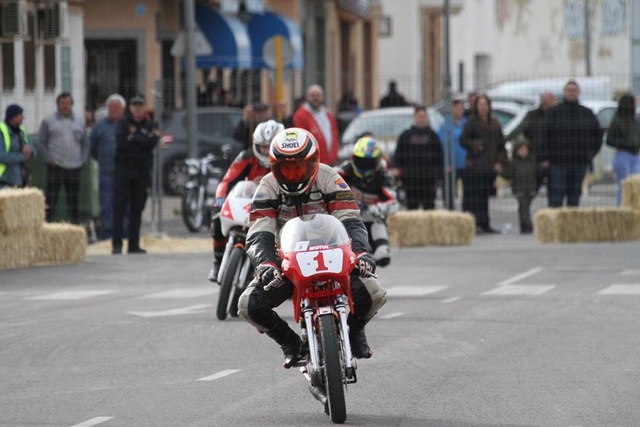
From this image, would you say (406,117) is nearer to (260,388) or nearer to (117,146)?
(117,146)

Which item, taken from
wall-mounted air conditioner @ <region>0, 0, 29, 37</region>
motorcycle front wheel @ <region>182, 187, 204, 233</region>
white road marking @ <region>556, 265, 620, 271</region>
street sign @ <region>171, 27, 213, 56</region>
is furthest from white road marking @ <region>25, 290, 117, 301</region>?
street sign @ <region>171, 27, 213, 56</region>

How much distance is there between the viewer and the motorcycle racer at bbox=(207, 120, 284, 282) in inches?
551

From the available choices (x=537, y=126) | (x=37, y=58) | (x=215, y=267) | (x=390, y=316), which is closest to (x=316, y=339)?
(x=390, y=316)

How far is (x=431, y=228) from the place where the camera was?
897 inches

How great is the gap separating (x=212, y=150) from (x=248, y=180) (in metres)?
16.1

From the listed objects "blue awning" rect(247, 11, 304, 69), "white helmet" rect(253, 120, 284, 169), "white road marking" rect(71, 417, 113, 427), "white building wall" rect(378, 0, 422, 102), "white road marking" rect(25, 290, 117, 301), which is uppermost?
"white building wall" rect(378, 0, 422, 102)

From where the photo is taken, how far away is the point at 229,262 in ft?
45.2

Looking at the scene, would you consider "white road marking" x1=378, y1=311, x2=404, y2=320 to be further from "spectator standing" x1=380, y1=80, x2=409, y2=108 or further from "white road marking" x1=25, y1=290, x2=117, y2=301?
"spectator standing" x1=380, y1=80, x2=409, y2=108

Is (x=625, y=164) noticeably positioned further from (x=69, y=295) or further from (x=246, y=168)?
(x=246, y=168)

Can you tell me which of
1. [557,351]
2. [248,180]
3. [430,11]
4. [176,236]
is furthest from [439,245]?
[430,11]

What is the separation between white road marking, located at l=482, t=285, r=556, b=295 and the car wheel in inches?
445

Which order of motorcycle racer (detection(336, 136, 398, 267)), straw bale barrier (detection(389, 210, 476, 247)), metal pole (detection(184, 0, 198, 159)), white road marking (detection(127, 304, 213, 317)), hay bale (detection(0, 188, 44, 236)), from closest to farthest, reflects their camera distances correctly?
white road marking (detection(127, 304, 213, 317)), motorcycle racer (detection(336, 136, 398, 267)), hay bale (detection(0, 188, 44, 236)), straw bale barrier (detection(389, 210, 476, 247)), metal pole (detection(184, 0, 198, 159))

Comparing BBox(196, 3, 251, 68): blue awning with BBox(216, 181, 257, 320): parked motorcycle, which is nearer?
BBox(216, 181, 257, 320): parked motorcycle

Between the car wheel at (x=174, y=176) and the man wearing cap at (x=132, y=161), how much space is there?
642 centimetres
